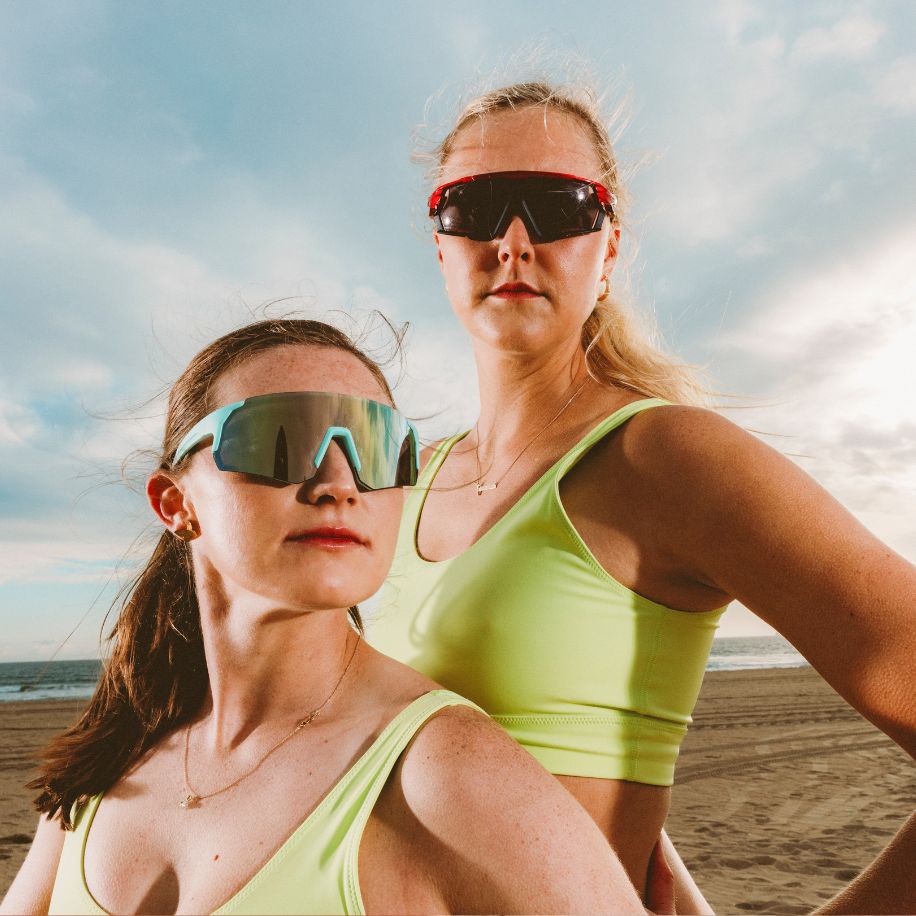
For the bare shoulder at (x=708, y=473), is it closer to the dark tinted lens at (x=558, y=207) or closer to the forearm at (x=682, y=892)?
the dark tinted lens at (x=558, y=207)

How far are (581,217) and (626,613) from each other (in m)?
1.25

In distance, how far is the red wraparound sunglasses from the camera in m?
2.59

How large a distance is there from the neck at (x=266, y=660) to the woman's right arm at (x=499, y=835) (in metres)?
0.42

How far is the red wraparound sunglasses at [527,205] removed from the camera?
259cm

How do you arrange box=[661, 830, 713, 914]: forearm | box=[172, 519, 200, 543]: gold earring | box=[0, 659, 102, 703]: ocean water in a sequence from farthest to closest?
box=[0, 659, 102, 703]: ocean water, box=[661, 830, 713, 914]: forearm, box=[172, 519, 200, 543]: gold earring

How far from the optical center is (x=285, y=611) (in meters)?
1.91

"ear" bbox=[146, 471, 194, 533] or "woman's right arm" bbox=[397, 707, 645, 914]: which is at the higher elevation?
"ear" bbox=[146, 471, 194, 533]

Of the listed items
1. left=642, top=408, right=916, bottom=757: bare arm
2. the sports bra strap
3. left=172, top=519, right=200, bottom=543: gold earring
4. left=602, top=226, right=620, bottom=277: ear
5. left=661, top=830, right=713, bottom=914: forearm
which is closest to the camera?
left=642, top=408, right=916, bottom=757: bare arm

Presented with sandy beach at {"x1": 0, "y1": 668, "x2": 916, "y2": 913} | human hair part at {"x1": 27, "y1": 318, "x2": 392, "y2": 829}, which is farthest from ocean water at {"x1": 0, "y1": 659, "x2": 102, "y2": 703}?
human hair part at {"x1": 27, "y1": 318, "x2": 392, "y2": 829}

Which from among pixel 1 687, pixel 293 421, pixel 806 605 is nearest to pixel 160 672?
pixel 293 421

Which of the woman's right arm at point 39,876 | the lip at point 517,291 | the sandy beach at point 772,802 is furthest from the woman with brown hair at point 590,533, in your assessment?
the sandy beach at point 772,802

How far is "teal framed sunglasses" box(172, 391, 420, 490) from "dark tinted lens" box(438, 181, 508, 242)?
90 cm

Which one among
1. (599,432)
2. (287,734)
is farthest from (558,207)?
(287,734)

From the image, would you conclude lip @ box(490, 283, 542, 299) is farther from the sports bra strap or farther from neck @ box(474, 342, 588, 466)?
the sports bra strap
